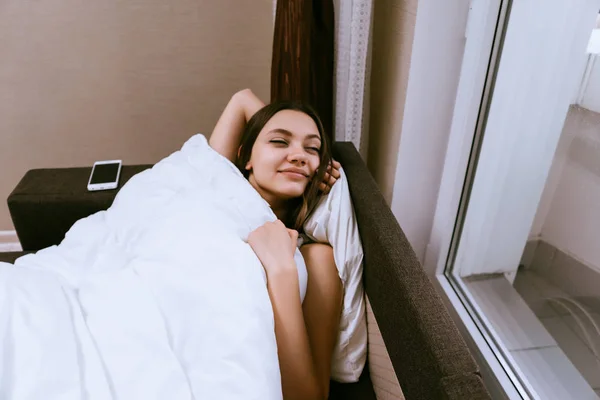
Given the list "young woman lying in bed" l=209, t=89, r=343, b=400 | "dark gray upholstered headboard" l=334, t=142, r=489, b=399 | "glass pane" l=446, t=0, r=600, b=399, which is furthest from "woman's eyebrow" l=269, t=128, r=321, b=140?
"glass pane" l=446, t=0, r=600, b=399

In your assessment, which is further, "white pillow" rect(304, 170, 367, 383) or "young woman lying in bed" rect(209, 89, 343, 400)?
"white pillow" rect(304, 170, 367, 383)

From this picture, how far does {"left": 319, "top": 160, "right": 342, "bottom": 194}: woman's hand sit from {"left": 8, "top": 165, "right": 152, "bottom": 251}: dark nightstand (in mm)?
623

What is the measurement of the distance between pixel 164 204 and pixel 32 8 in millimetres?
1076

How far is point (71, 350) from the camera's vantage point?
0.69 metres

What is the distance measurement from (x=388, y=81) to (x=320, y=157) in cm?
39

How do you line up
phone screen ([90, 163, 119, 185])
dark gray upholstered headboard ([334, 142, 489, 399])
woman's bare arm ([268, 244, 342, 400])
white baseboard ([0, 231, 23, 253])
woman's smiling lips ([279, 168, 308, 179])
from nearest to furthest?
1. dark gray upholstered headboard ([334, 142, 489, 399])
2. woman's bare arm ([268, 244, 342, 400])
3. woman's smiling lips ([279, 168, 308, 179])
4. phone screen ([90, 163, 119, 185])
5. white baseboard ([0, 231, 23, 253])

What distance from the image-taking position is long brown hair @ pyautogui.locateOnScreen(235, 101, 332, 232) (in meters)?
1.09

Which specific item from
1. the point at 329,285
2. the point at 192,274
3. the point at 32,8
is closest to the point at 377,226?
the point at 329,285

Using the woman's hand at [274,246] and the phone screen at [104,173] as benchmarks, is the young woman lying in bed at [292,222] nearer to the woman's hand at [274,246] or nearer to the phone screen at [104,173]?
the woman's hand at [274,246]

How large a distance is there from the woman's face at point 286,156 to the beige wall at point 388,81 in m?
0.28

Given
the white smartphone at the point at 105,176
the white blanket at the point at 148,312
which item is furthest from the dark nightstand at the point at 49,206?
the white blanket at the point at 148,312

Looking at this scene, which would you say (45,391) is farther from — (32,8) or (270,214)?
(32,8)

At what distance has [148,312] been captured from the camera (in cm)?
75

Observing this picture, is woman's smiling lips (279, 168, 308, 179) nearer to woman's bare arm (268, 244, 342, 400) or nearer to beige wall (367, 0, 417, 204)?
woman's bare arm (268, 244, 342, 400)
